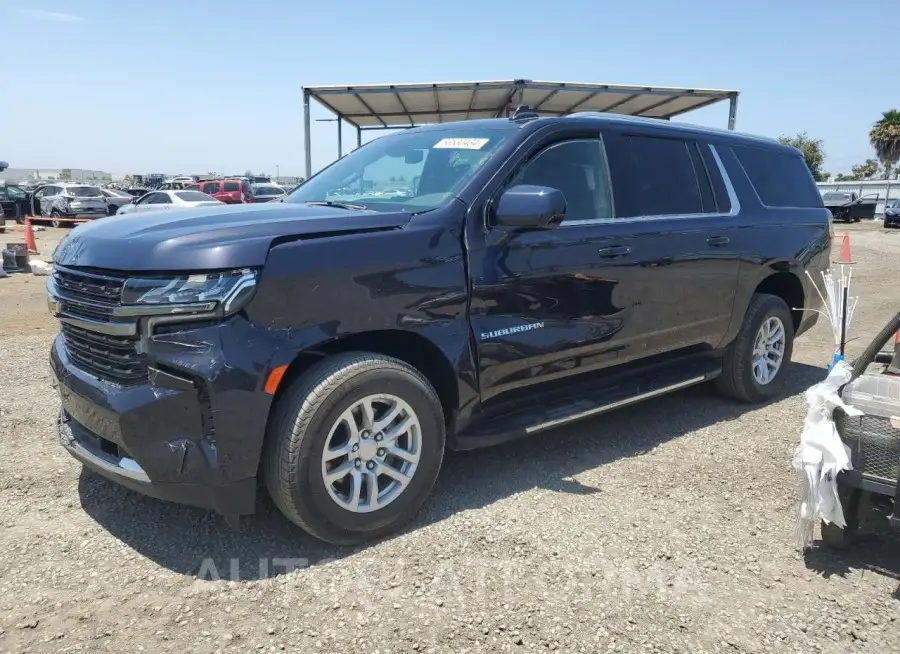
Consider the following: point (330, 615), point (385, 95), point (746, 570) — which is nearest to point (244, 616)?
point (330, 615)

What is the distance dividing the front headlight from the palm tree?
59.4 m

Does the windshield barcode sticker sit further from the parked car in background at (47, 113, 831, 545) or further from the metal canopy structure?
the metal canopy structure

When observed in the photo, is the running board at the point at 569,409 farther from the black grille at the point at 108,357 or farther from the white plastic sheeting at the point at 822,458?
the black grille at the point at 108,357

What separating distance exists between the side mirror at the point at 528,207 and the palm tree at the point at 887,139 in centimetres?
5806

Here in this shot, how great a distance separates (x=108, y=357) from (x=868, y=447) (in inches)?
125

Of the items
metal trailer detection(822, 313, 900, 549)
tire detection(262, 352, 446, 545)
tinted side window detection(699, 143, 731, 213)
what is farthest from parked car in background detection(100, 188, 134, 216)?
metal trailer detection(822, 313, 900, 549)

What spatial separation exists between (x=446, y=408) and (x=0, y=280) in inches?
425

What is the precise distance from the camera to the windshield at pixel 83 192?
86.7ft

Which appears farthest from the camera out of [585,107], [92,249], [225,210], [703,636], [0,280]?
[585,107]

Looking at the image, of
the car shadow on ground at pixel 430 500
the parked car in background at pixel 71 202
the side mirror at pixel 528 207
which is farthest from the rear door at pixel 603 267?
the parked car in background at pixel 71 202

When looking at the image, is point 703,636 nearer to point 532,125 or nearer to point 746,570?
point 746,570

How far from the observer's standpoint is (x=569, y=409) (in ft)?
12.6

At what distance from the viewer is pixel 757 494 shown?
373cm

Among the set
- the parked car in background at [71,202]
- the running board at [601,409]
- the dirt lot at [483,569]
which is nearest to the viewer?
the dirt lot at [483,569]
